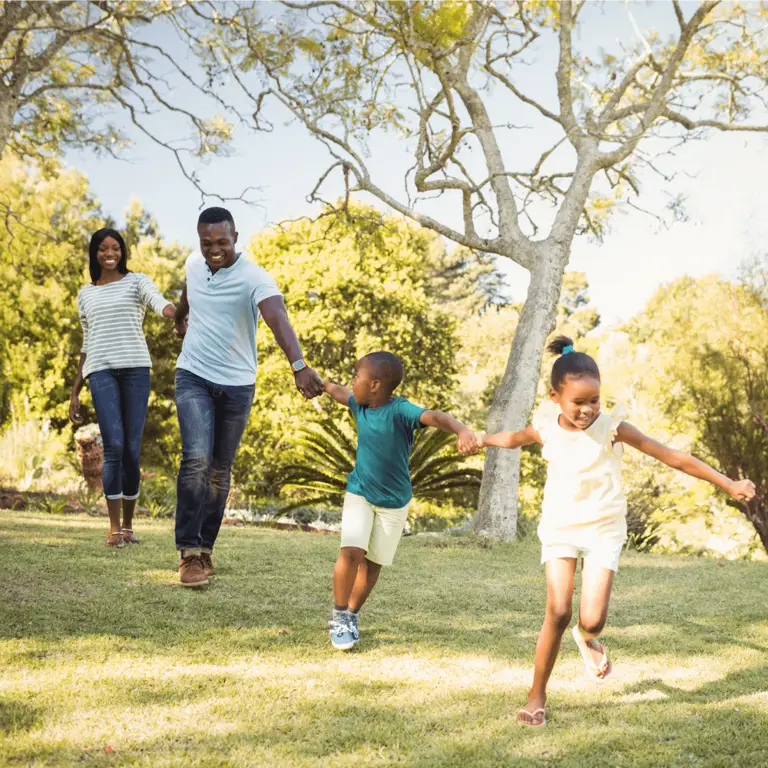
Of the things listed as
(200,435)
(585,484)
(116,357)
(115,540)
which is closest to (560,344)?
(585,484)

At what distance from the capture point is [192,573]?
4574 mm

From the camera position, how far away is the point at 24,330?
1889 cm

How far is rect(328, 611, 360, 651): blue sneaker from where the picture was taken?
3.62 meters

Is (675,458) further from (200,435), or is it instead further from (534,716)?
(200,435)

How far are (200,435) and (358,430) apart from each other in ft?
3.65

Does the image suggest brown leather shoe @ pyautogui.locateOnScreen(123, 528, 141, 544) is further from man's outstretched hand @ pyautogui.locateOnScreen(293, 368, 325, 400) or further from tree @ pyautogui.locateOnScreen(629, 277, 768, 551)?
tree @ pyautogui.locateOnScreen(629, 277, 768, 551)

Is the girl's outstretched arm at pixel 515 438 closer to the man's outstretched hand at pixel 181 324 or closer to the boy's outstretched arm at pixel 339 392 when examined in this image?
the boy's outstretched arm at pixel 339 392

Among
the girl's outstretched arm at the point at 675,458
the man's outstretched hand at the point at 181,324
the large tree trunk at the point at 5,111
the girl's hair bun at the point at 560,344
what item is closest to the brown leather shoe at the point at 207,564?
the man's outstretched hand at the point at 181,324

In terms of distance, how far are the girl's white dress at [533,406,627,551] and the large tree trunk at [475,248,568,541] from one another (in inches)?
222

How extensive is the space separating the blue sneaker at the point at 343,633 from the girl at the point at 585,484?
0.95 meters

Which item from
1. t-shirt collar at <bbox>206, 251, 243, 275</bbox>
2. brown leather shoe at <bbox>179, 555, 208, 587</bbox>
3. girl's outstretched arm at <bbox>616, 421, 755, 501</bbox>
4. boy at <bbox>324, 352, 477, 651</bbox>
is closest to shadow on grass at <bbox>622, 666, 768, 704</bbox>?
girl's outstretched arm at <bbox>616, 421, 755, 501</bbox>

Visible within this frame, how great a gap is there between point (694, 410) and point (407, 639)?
47.2ft

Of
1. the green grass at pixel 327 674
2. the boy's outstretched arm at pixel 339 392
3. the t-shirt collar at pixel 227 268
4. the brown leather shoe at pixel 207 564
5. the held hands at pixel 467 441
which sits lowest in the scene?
the green grass at pixel 327 674

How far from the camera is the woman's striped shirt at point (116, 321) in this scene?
18.3 ft
